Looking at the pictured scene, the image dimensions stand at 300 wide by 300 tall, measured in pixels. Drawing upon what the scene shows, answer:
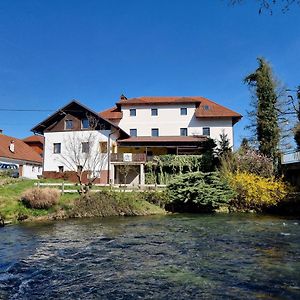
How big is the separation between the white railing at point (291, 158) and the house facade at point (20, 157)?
29.0 metres

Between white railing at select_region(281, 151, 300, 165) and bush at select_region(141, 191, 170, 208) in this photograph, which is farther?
white railing at select_region(281, 151, 300, 165)

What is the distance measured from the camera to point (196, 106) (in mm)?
42938

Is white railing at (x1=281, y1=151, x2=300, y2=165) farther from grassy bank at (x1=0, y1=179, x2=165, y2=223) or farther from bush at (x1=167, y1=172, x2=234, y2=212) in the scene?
grassy bank at (x1=0, y1=179, x2=165, y2=223)

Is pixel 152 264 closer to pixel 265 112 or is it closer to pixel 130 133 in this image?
pixel 265 112

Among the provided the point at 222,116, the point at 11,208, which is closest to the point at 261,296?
the point at 11,208

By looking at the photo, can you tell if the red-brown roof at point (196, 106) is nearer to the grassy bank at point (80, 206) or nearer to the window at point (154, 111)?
the window at point (154, 111)

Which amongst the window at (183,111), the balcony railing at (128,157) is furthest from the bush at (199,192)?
the window at (183,111)

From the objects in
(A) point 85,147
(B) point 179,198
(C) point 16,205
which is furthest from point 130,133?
(C) point 16,205

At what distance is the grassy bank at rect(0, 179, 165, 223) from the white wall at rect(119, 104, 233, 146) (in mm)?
17934

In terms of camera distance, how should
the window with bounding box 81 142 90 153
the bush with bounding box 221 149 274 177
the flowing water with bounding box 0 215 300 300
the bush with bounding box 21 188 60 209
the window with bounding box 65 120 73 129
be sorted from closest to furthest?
the flowing water with bounding box 0 215 300 300 < the bush with bounding box 21 188 60 209 < the bush with bounding box 221 149 274 177 < the window with bounding box 81 142 90 153 < the window with bounding box 65 120 73 129

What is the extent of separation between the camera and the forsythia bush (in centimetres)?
2498

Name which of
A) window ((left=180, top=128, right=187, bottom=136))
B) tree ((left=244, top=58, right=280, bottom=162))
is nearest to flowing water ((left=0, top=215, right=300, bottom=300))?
tree ((left=244, top=58, right=280, bottom=162))

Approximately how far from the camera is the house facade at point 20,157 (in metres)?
41.1

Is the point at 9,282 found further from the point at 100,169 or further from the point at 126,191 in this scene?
the point at 100,169
